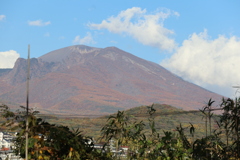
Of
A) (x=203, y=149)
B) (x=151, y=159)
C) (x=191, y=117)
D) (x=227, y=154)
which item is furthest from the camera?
(x=191, y=117)

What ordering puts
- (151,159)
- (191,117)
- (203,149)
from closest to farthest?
(151,159) < (203,149) < (191,117)

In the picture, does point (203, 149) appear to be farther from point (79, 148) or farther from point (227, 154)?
point (79, 148)

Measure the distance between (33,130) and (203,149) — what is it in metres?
4.52

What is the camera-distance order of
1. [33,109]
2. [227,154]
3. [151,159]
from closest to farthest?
[33,109]
[151,159]
[227,154]

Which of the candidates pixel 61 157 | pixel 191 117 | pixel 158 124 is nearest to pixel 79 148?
pixel 61 157

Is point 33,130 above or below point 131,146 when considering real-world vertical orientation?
above

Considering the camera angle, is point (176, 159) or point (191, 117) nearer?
point (176, 159)

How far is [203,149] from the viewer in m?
8.91

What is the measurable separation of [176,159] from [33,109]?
10.1 feet

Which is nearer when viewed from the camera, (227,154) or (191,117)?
(227,154)

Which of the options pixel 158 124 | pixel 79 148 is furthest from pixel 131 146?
pixel 158 124

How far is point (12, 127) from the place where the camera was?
537 cm

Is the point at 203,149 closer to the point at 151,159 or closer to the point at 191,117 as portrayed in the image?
the point at 151,159

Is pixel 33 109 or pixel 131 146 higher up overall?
pixel 33 109
